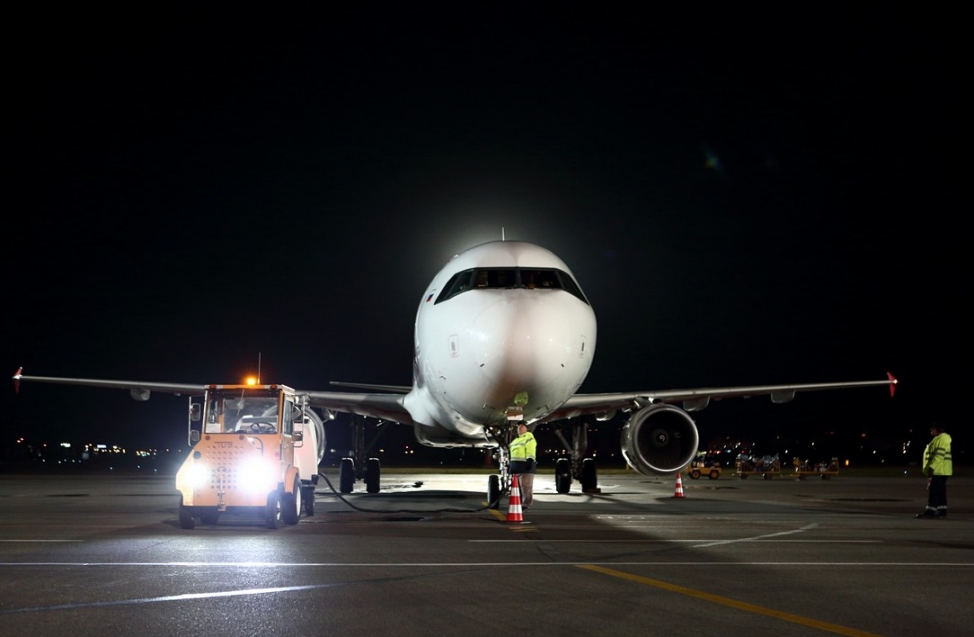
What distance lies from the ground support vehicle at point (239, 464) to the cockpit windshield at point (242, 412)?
1 centimetres

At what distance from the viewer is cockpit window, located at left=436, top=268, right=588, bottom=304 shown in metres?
17.4

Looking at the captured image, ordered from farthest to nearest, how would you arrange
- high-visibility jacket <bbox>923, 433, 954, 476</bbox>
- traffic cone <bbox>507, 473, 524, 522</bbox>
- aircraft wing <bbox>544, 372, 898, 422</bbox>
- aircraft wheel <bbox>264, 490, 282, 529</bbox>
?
aircraft wing <bbox>544, 372, 898, 422</bbox> < high-visibility jacket <bbox>923, 433, 954, 476</bbox> < traffic cone <bbox>507, 473, 524, 522</bbox> < aircraft wheel <bbox>264, 490, 282, 529</bbox>

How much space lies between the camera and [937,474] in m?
17.0

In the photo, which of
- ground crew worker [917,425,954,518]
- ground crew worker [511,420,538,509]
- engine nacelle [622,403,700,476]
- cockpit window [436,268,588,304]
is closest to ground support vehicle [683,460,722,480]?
engine nacelle [622,403,700,476]

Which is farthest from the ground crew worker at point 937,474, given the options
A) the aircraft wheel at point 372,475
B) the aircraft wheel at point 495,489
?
the aircraft wheel at point 372,475

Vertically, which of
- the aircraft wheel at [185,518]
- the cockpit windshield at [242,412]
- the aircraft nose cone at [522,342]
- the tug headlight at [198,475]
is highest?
the aircraft nose cone at [522,342]

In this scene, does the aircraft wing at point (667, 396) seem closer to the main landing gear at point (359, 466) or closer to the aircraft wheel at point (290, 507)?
the main landing gear at point (359, 466)

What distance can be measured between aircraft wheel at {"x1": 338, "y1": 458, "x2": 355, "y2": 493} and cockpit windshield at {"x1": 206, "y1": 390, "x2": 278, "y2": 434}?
834cm

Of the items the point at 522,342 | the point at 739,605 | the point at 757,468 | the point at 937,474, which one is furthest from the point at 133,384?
the point at 757,468

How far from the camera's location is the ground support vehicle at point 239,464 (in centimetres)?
1382

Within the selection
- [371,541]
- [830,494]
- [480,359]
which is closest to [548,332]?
[480,359]

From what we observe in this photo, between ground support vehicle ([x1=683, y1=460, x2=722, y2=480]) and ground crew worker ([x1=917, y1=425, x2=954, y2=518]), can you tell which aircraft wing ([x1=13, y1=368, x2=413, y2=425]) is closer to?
ground crew worker ([x1=917, y1=425, x2=954, y2=518])

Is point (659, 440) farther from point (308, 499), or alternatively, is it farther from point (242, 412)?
point (242, 412)

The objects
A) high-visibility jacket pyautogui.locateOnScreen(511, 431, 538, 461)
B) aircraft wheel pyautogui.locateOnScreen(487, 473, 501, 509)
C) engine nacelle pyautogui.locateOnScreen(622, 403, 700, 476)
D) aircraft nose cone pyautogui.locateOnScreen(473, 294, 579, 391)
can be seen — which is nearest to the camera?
aircraft nose cone pyautogui.locateOnScreen(473, 294, 579, 391)
